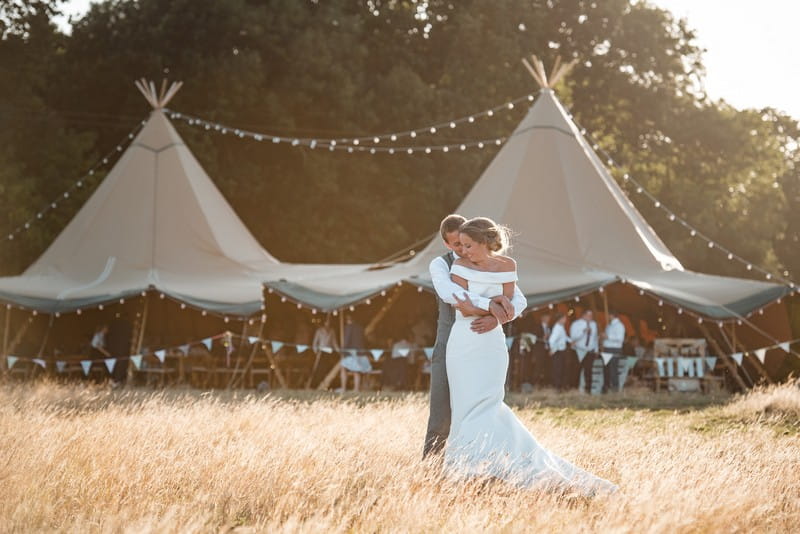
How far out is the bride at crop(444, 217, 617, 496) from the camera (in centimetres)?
669

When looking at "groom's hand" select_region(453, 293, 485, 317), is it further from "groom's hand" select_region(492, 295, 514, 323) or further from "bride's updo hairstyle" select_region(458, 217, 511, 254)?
"bride's updo hairstyle" select_region(458, 217, 511, 254)

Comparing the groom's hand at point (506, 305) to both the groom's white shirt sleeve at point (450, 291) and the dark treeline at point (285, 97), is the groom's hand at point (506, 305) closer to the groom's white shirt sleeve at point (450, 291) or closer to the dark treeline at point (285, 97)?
the groom's white shirt sleeve at point (450, 291)

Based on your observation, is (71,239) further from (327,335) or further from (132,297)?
(327,335)

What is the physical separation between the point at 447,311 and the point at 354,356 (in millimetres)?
10626

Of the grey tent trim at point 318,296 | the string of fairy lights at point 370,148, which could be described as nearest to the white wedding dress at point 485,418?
the string of fairy lights at point 370,148

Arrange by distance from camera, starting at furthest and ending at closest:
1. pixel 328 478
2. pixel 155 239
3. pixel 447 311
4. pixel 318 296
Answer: pixel 155 239, pixel 318 296, pixel 447 311, pixel 328 478

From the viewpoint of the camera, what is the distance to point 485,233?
693 centimetres

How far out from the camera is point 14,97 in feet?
82.2

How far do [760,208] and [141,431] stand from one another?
1287 inches

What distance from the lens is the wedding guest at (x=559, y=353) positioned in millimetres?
16875

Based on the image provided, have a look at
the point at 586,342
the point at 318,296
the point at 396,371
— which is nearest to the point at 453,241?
the point at 586,342

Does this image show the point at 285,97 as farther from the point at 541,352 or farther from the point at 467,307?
the point at 467,307

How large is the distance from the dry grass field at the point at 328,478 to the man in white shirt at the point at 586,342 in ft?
21.2

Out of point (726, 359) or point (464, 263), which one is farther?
point (726, 359)
